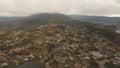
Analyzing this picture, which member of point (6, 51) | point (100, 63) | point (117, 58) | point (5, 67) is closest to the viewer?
point (5, 67)

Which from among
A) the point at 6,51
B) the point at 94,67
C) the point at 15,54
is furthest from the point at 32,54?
the point at 94,67

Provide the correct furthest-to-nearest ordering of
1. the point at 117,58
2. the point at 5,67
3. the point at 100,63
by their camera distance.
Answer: the point at 117,58
the point at 100,63
the point at 5,67

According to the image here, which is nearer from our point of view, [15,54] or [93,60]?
[93,60]

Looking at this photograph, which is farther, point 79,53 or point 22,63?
point 79,53

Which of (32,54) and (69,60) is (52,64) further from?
(32,54)

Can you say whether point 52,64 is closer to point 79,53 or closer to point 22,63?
point 22,63

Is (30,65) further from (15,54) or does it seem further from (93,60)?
(93,60)

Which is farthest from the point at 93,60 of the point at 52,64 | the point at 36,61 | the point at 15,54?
the point at 15,54

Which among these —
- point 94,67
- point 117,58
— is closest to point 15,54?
point 94,67
